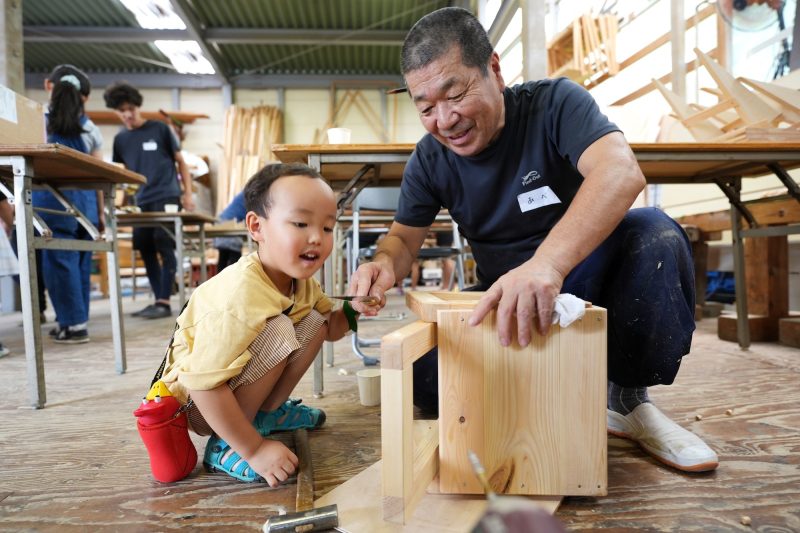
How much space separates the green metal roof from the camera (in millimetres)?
6480

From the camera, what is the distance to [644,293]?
3.51 ft

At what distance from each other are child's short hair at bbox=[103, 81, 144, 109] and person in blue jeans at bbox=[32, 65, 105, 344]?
79 centimetres

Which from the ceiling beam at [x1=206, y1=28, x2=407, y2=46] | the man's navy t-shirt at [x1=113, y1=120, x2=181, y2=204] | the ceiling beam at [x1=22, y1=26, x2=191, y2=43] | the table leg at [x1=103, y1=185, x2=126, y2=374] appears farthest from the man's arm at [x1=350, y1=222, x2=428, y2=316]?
the ceiling beam at [x1=22, y1=26, x2=191, y2=43]

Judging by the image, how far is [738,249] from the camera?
223cm

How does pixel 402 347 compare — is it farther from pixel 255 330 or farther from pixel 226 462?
pixel 226 462

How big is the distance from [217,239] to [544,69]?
372 centimetres

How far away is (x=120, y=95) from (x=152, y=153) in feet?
1.83

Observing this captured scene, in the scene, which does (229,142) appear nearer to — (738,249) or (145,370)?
(145,370)

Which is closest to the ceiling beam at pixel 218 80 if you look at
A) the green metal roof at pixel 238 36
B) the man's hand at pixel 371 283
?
the green metal roof at pixel 238 36

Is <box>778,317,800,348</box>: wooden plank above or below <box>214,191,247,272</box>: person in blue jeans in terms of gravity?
below

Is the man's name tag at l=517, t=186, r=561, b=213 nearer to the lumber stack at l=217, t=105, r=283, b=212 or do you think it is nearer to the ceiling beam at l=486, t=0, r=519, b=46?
the ceiling beam at l=486, t=0, r=519, b=46

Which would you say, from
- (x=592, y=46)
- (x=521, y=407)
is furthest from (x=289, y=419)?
A: (x=592, y=46)

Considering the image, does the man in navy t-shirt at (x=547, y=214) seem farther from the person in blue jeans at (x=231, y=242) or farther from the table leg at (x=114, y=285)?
the person in blue jeans at (x=231, y=242)

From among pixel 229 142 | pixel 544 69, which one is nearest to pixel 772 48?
pixel 544 69
